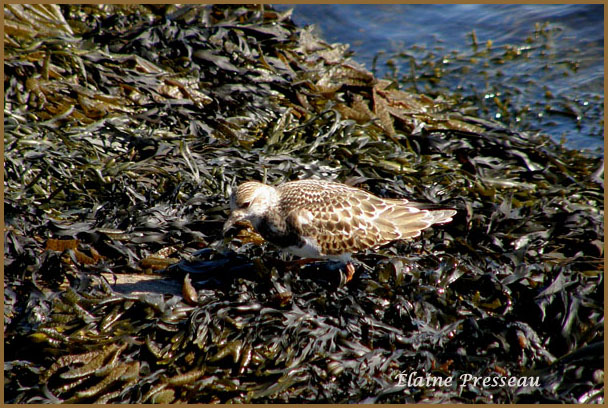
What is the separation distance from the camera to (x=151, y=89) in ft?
16.8

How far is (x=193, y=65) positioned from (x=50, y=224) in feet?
6.94

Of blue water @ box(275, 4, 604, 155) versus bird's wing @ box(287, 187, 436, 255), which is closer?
bird's wing @ box(287, 187, 436, 255)

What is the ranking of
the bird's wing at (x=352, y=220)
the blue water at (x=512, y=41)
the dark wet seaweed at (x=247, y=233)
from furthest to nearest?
the blue water at (x=512, y=41) → the bird's wing at (x=352, y=220) → the dark wet seaweed at (x=247, y=233)

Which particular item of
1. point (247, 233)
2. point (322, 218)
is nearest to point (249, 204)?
point (322, 218)

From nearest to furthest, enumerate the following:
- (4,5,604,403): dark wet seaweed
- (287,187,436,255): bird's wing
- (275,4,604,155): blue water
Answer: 1. (4,5,604,403): dark wet seaweed
2. (287,187,436,255): bird's wing
3. (275,4,604,155): blue water

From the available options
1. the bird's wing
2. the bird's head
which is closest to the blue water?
the bird's wing

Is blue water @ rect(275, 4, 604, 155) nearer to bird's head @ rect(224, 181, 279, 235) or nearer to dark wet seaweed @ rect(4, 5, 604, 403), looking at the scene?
dark wet seaweed @ rect(4, 5, 604, 403)

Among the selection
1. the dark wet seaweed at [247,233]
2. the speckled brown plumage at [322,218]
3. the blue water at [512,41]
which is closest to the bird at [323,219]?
the speckled brown plumage at [322,218]

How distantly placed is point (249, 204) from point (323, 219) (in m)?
0.46

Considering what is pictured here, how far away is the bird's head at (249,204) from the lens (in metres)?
3.75

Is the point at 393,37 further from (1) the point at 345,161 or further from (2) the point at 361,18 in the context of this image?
(1) the point at 345,161

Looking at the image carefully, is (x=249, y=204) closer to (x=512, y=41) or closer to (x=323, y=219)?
(x=323, y=219)

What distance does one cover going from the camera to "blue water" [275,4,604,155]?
698 cm

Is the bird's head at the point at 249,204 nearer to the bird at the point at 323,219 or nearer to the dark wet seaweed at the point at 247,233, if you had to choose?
the bird at the point at 323,219
